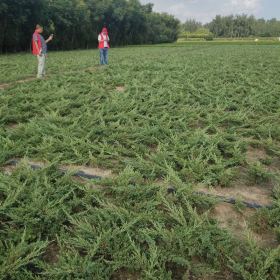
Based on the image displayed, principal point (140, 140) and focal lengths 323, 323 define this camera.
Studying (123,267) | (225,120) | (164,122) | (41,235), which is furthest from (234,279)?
(225,120)

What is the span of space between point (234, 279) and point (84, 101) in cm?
598

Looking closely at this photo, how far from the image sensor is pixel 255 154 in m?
5.40

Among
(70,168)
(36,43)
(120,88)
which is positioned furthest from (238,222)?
(36,43)

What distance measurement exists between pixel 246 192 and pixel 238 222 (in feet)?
2.40

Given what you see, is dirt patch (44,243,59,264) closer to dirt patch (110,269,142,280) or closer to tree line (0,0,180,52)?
dirt patch (110,269,142,280)

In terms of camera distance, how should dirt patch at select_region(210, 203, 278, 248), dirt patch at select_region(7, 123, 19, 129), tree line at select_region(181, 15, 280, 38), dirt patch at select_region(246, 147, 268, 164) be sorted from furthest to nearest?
tree line at select_region(181, 15, 280, 38)
dirt patch at select_region(7, 123, 19, 129)
dirt patch at select_region(246, 147, 268, 164)
dirt patch at select_region(210, 203, 278, 248)

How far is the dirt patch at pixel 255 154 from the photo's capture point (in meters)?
5.11

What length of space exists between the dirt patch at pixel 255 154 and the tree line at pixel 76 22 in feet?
87.8

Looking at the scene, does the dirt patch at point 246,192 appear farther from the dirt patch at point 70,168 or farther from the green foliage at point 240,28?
the green foliage at point 240,28

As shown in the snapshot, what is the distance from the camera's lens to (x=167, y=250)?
2920 mm

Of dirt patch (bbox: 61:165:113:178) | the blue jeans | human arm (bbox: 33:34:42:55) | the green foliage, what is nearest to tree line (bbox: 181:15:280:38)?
the green foliage

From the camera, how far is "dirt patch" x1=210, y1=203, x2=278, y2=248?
3143 mm

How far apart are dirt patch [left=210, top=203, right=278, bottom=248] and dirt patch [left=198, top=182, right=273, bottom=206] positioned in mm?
186

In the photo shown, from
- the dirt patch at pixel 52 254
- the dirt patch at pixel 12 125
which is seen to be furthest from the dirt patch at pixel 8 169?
the dirt patch at pixel 12 125
